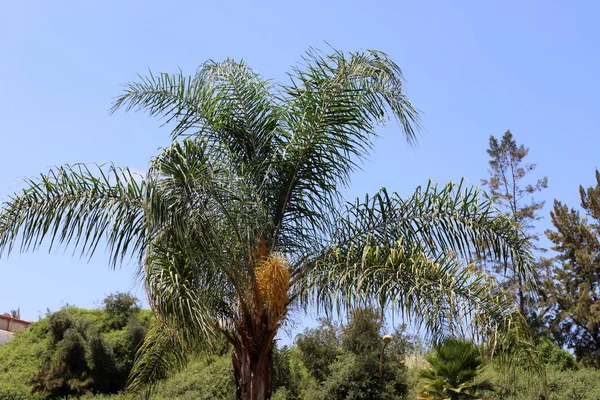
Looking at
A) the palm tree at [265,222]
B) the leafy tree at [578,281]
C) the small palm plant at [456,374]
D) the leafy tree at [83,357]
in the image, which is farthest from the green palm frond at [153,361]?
the leafy tree at [578,281]

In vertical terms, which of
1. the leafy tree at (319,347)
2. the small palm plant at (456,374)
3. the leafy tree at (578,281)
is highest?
the leafy tree at (578,281)

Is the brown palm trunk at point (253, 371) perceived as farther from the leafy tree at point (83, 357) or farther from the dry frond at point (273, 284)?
the leafy tree at point (83, 357)

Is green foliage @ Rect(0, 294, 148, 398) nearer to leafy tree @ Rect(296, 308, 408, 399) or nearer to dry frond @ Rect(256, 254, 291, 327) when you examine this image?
leafy tree @ Rect(296, 308, 408, 399)

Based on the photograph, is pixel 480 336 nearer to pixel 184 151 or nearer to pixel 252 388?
pixel 252 388

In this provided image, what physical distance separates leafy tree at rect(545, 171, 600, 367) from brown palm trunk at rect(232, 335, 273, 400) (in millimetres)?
22209

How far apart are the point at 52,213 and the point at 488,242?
4.77 metres

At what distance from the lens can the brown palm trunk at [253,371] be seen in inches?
331

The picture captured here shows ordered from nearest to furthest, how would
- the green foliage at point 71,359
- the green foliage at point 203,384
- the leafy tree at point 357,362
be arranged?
the leafy tree at point 357,362 < the green foliage at point 203,384 < the green foliage at point 71,359

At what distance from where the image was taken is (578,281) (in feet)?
95.3

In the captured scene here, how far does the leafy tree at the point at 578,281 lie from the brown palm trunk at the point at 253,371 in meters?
22.2

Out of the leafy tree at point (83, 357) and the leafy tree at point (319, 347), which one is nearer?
the leafy tree at point (319, 347)

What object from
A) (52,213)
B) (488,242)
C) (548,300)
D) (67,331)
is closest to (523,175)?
(548,300)

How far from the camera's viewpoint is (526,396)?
1753 cm

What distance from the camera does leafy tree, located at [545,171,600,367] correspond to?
2809 cm
